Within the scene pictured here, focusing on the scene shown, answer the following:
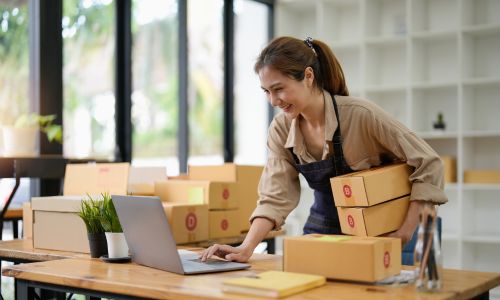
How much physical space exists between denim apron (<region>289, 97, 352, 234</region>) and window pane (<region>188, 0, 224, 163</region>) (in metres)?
2.63

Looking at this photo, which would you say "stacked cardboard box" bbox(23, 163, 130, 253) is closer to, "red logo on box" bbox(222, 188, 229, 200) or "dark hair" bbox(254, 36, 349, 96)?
"red logo on box" bbox(222, 188, 229, 200)

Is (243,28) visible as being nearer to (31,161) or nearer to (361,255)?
(31,161)

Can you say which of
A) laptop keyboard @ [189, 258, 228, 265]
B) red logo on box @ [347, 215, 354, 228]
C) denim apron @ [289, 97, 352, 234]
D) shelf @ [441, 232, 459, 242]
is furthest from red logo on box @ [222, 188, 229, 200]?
shelf @ [441, 232, 459, 242]

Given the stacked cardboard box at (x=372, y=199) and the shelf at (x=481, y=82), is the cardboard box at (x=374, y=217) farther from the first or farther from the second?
the shelf at (x=481, y=82)

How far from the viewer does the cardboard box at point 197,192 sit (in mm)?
3104

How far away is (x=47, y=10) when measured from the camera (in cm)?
397

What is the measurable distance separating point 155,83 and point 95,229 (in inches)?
103

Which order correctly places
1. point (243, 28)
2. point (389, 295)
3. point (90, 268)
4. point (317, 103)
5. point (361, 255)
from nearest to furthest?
point (389, 295), point (361, 255), point (90, 268), point (317, 103), point (243, 28)

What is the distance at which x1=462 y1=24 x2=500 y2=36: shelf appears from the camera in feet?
15.2

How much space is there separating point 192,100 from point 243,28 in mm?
1013

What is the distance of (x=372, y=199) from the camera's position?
6.54 feet

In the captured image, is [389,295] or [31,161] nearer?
[389,295]

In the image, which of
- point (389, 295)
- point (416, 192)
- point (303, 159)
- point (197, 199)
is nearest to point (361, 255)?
point (389, 295)

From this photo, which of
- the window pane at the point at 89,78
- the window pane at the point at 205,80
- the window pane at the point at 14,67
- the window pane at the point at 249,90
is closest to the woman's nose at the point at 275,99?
the window pane at the point at 14,67
